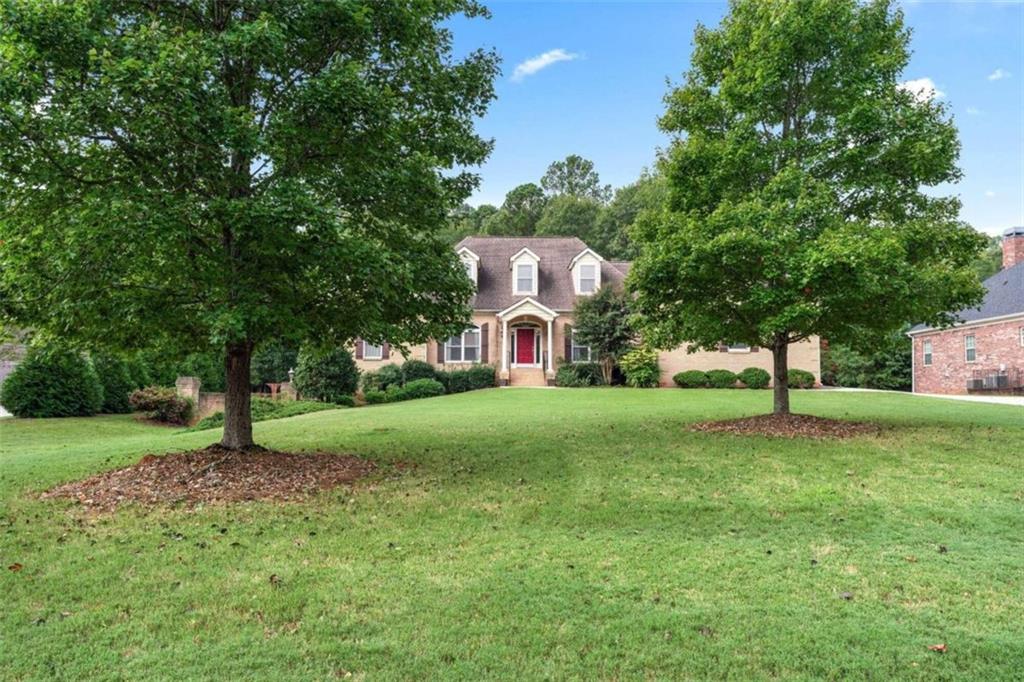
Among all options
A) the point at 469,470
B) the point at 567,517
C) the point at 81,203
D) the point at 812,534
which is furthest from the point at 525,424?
the point at 81,203

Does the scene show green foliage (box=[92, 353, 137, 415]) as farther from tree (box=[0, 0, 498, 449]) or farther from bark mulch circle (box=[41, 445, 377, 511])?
tree (box=[0, 0, 498, 449])

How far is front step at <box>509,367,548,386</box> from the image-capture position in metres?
26.3

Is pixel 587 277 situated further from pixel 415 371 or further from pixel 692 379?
pixel 415 371

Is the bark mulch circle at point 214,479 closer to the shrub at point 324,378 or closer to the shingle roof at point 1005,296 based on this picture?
the shrub at point 324,378

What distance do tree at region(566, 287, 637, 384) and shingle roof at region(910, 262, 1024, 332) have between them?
12475 millimetres

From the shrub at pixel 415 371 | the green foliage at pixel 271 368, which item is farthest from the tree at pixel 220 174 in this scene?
the green foliage at pixel 271 368

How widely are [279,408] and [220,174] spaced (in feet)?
43.8

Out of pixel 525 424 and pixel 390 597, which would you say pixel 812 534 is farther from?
pixel 525 424

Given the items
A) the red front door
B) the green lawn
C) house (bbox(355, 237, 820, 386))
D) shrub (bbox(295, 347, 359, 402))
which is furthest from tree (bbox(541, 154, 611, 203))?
the green lawn

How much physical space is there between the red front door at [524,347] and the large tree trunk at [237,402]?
19.1 metres

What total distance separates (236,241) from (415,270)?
212cm

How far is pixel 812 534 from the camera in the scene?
18.0 ft

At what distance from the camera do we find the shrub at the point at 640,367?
24.5m

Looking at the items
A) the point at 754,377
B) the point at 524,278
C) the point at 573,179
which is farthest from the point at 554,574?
the point at 573,179
